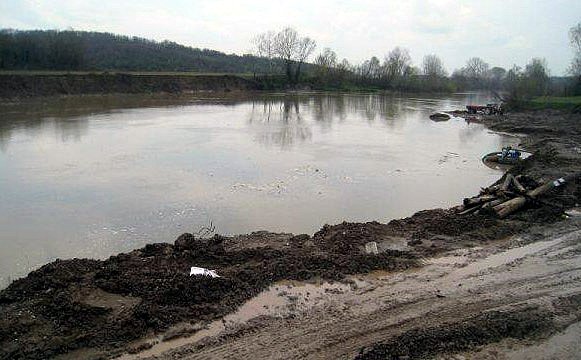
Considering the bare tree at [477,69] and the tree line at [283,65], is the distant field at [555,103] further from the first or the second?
the bare tree at [477,69]

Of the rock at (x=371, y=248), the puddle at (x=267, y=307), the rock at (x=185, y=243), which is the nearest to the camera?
the puddle at (x=267, y=307)

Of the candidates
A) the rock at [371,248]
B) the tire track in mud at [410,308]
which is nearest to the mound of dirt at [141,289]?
the rock at [371,248]

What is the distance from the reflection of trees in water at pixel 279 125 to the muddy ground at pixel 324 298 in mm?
14758

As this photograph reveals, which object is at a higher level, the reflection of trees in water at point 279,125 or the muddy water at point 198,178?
the reflection of trees in water at point 279,125

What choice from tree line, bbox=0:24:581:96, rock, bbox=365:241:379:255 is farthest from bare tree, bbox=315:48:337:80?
rock, bbox=365:241:379:255

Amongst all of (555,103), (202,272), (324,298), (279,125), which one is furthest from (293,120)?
(324,298)

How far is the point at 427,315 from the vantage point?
738 centimetres

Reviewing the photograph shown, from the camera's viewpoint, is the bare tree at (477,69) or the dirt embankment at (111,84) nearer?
the dirt embankment at (111,84)

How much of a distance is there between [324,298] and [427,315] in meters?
1.78

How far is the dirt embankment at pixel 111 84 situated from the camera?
156ft

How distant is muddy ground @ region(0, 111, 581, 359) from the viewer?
6547 mm

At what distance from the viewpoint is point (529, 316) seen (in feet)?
24.1

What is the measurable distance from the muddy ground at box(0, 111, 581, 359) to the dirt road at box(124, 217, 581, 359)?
26 mm

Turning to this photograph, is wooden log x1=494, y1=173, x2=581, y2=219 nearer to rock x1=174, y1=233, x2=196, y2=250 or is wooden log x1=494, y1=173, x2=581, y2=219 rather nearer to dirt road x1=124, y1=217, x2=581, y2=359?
dirt road x1=124, y1=217, x2=581, y2=359
